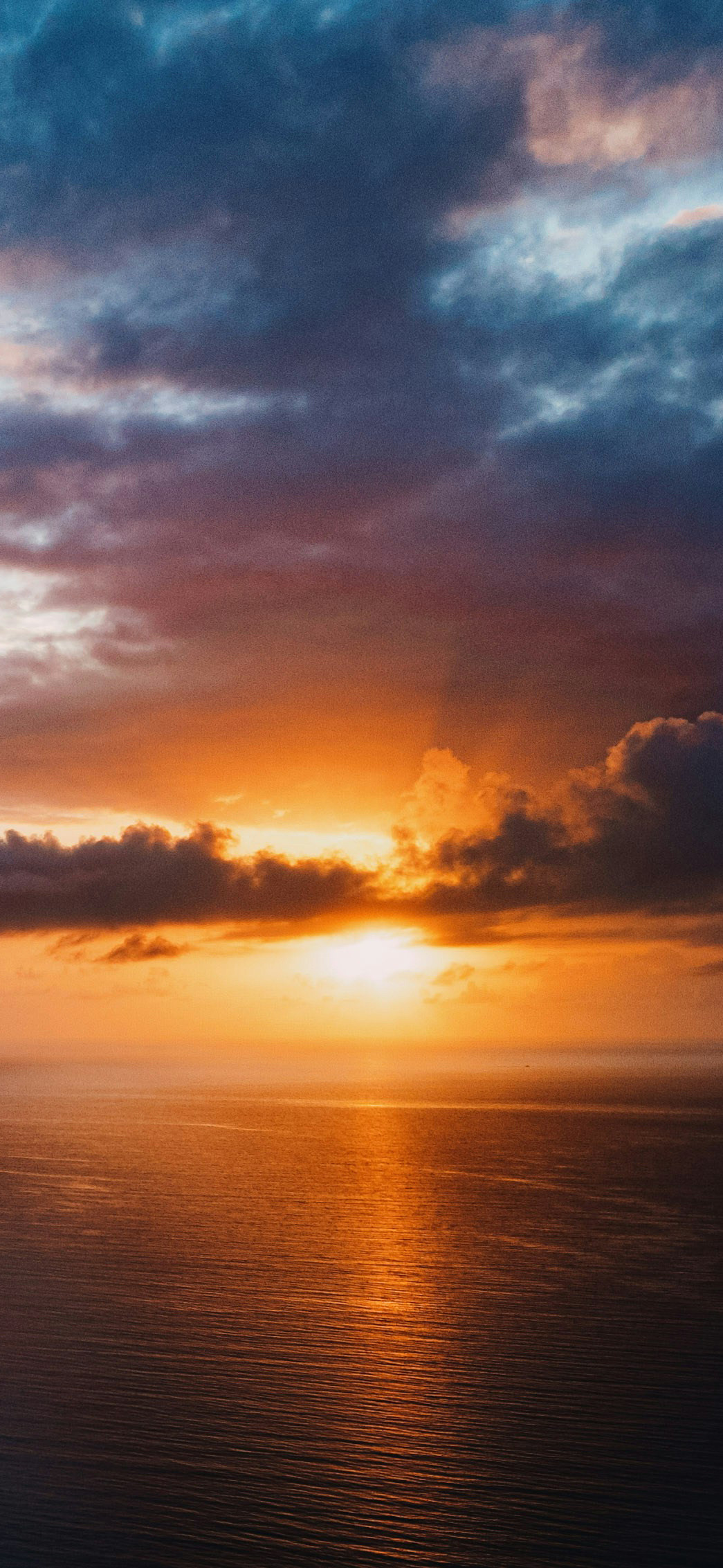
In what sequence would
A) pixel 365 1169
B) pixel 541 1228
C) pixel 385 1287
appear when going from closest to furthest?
1. pixel 385 1287
2. pixel 541 1228
3. pixel 365 1169

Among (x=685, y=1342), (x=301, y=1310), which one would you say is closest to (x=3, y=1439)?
(x=301, y=1310)

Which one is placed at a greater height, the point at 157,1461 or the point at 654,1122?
the point at 157,1461

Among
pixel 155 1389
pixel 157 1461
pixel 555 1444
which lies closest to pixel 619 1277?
pixel 555 1444

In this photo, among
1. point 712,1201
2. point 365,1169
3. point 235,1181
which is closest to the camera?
point 712,1201

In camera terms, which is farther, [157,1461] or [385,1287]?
[385,1287]

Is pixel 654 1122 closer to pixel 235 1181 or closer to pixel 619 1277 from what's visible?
pixel 235 1181

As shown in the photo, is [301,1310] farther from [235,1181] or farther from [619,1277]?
[235,1181]
